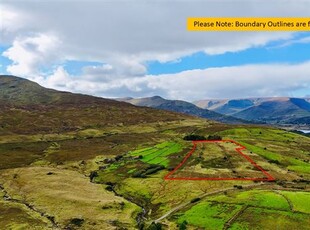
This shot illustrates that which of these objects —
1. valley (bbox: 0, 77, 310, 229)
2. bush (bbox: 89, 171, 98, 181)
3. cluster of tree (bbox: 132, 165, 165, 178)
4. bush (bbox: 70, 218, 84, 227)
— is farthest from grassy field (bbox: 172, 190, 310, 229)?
bush (bbox: 89, 171, 98, 181)

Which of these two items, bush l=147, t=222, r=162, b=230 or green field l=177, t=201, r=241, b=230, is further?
green field l=177, t=201, r=241, b=230

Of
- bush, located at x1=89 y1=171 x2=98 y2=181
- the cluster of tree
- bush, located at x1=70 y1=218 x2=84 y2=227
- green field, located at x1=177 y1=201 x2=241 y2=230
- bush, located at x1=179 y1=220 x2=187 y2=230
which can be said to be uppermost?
the cluster of tree

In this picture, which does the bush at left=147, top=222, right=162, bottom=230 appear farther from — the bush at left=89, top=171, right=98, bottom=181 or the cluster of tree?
the bush at left=89, top=171, right=98, bottom=181

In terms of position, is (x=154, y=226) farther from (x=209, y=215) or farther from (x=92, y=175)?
(x=92, y=175)

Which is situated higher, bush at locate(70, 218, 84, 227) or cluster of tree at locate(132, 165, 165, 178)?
cluster of tree at locate(132, 165, 165, 178)

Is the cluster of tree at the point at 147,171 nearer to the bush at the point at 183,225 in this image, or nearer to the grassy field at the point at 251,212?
the grassy field at the point at 251,212

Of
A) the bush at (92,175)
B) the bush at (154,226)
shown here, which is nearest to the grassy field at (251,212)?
the bush at (154,226)

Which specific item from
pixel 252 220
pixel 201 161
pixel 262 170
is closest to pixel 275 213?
pixel 252 220

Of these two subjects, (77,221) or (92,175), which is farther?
(92,175)

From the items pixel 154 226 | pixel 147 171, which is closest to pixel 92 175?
pixel 147 171

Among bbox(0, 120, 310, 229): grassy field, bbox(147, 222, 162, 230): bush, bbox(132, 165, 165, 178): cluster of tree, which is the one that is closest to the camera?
bbox(147, 222, 162, 230): bush

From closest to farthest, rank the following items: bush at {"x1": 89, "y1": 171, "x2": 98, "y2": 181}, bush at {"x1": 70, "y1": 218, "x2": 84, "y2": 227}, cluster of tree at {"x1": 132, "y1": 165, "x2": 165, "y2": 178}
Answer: bush at {"x1": 70, "y1": 218, "x2": 84, "y2": 227}
cluster of tree at {"x1": 132, "y1": 165, "x2": 165, "y2": 178}
bush at {"x1": 89, "y1": 171, "x2": 98, "y2": 181}

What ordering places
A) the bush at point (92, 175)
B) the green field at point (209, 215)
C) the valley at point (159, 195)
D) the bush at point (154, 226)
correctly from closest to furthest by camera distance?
the bush at point (154, 226) → the green field at point (209, 215) → the valley at point (159, 195) → the bush at point (92, 175)
